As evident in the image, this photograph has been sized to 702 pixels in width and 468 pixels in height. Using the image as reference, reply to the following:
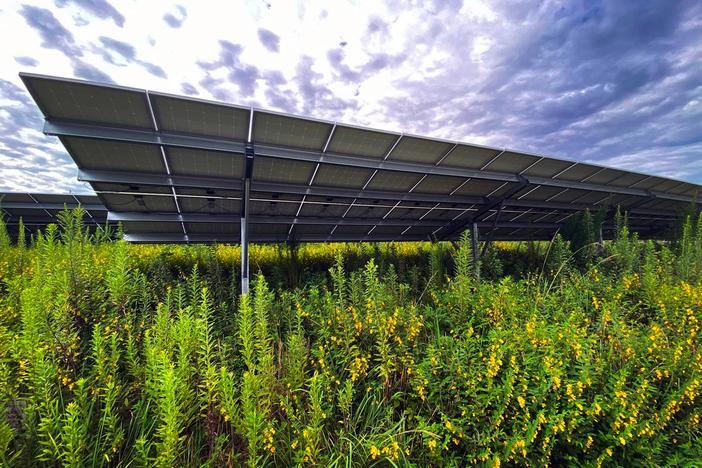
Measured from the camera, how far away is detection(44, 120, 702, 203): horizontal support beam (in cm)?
562

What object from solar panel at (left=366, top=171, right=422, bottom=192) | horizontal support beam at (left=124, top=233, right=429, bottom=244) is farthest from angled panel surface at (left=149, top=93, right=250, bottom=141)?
solar panel at (left=366, top=171, right=422, bottom=192)

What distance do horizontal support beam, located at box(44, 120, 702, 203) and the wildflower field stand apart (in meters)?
2.69

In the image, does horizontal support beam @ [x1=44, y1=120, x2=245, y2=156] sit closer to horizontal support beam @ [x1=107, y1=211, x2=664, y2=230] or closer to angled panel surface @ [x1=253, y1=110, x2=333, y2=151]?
angled panel surface @ [x1=253, y1=110, x2=333, y2=151]

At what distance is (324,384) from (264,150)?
5.58 m

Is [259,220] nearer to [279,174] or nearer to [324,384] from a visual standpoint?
[279,174]

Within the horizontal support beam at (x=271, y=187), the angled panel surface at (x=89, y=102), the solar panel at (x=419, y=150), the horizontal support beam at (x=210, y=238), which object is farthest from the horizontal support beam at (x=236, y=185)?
the horizontal support beam at (x=210, y=238)

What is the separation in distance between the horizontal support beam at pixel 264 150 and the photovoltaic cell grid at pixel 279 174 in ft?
0.09

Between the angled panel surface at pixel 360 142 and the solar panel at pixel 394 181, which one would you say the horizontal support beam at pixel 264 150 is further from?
the solar panel at pixel 394 181

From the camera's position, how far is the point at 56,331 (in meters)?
2.78

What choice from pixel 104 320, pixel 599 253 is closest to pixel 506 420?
pixel 104 320

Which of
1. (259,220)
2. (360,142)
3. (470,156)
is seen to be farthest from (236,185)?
(470,156)

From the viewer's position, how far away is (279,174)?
798cm

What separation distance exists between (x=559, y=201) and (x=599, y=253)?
124 inches

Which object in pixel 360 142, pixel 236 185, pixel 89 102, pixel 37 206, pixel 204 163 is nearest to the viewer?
pixel 89 102
